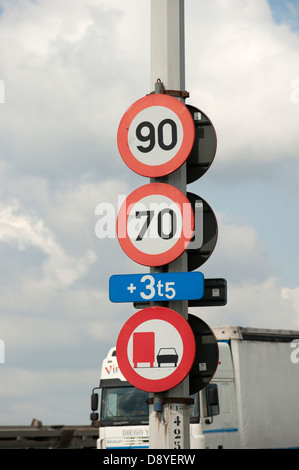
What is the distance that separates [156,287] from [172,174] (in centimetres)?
94

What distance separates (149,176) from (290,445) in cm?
1397

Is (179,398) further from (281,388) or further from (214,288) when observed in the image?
(281,388)

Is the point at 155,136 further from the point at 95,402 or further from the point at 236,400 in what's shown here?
the point at 236,400

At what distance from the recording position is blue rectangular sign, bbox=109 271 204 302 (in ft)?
18.9

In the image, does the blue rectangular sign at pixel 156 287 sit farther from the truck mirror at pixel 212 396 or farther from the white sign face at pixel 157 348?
the truck mirror at pixel 212 396

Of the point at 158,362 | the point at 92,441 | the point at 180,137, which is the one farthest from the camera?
the point at 92,441

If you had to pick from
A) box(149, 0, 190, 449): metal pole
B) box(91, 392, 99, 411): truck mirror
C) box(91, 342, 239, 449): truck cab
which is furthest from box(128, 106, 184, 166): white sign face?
box(91, 392, 99, 411): truck mirror

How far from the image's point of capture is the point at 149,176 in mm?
6078

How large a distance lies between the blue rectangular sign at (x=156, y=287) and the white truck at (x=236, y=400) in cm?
965

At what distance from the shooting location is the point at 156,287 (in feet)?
19.2

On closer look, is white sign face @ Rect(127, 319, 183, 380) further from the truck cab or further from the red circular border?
the truck cab

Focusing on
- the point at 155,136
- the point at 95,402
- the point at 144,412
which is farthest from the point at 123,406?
the point at 155,136

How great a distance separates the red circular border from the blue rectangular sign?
0.42ft
